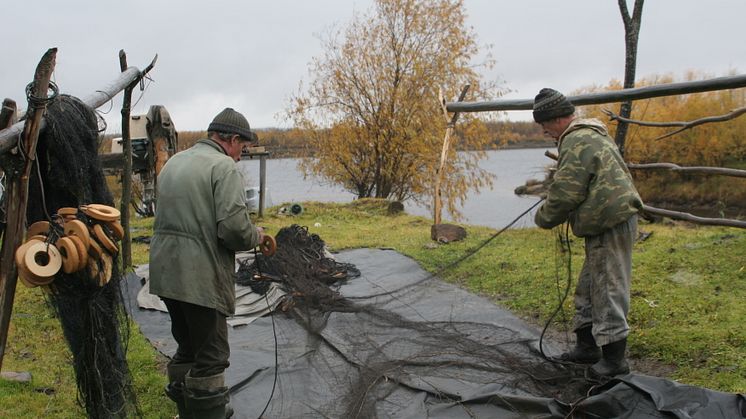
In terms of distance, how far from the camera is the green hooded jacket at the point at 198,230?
122 inches

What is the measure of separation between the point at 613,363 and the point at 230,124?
2.84 m

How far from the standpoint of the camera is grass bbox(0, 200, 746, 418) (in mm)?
4027

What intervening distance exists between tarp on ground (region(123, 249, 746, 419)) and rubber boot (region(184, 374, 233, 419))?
509 mm

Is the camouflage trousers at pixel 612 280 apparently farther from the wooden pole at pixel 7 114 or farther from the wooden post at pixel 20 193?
the wooden pole at pixel 7 114

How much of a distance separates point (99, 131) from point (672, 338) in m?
4.32

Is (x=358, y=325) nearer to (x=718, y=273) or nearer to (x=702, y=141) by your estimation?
(x=718, y=273)

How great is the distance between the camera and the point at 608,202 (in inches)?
147

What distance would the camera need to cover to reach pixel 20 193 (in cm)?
283

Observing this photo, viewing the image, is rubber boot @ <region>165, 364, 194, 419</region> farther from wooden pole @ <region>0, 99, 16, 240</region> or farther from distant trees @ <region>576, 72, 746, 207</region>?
distant trees @ <region>576, 72, 746, 207</region>

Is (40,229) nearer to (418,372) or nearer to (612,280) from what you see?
(418,372)

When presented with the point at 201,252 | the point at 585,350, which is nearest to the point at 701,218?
the point at 585,350

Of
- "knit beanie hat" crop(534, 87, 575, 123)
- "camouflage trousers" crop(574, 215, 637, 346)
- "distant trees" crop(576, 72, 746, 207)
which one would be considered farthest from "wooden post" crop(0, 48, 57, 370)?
"distant trees" crop(576, 72, 746, 207)

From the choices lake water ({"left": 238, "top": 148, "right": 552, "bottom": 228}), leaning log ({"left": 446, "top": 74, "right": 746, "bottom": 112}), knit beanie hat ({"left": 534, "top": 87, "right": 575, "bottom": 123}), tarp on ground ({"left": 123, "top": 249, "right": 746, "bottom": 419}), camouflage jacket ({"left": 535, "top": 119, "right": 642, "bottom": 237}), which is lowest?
Answer: lake water ({"left": 238, "top": 148, "right": 552, "bottom": 228})

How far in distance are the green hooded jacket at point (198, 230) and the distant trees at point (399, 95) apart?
47.5 ft
